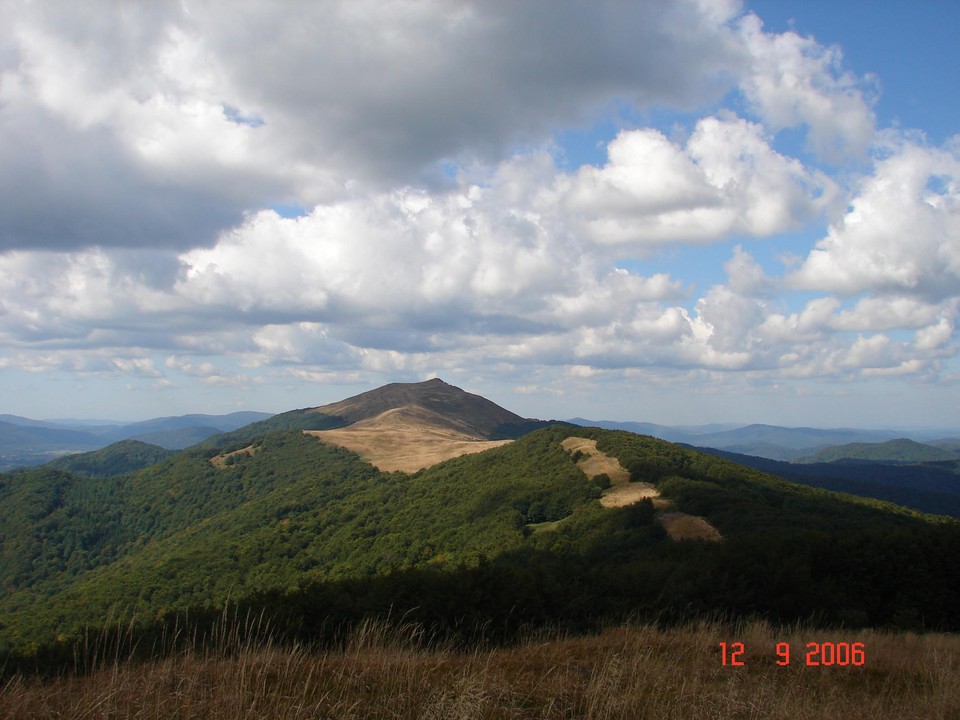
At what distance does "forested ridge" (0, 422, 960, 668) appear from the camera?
44.7 ft

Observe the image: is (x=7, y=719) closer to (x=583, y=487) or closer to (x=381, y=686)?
(x=381, y=686)

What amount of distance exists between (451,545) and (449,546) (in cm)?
44

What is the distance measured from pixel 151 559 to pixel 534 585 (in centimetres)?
11313

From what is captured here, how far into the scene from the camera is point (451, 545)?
7244cm

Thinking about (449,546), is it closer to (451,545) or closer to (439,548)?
(451,545)

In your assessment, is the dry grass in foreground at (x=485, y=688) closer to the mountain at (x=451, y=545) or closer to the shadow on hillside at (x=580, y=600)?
the shadow on hillside at (x=580, y=600)

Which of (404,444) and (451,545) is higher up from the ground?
(404,444)
